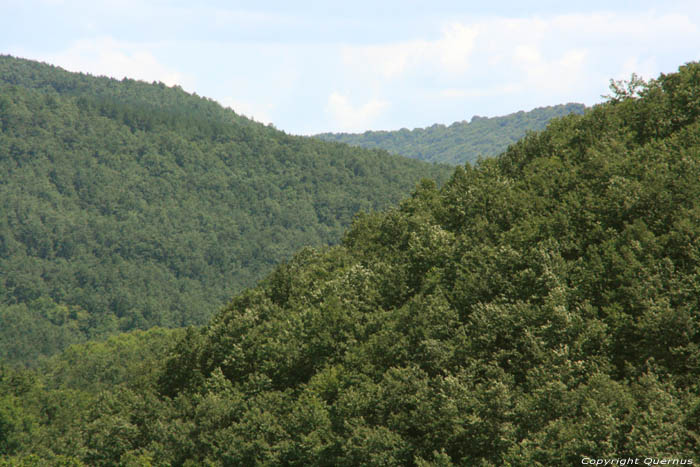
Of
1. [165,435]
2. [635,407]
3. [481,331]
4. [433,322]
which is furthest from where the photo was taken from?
[165,435]

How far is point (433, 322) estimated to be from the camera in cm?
3722

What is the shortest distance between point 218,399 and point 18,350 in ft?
542

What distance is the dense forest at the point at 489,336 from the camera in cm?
A: 2805

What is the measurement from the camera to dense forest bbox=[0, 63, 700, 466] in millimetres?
28047

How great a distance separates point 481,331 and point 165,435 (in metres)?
19.6

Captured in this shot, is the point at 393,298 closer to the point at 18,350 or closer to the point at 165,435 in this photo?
the point at 165,435

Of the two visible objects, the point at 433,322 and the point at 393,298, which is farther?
the point at 393,298

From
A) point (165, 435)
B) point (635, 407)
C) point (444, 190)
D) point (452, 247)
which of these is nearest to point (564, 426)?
point (635, 407)

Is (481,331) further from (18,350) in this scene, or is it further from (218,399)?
(18,350)

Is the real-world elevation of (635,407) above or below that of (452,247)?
below

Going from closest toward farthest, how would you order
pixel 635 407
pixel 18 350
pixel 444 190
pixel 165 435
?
pixel 635 407 < pixel 165 435 < pixel 444 190 < pixel 18 350

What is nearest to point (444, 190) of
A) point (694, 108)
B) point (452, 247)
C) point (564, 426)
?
point (452, 247)

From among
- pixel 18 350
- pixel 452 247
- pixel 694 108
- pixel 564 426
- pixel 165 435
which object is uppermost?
pixel 694 108

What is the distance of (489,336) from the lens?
3344cm
